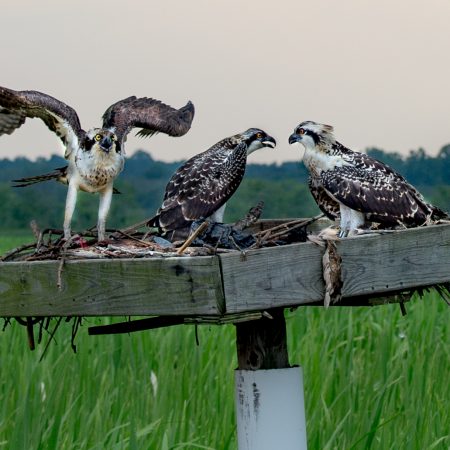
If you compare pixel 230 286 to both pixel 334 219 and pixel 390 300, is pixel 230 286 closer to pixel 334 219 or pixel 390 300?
pixel 390 300

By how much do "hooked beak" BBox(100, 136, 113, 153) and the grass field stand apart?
0.90 m

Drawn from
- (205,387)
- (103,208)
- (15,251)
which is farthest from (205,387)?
(15,251)

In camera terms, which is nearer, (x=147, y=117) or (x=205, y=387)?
(x=147, y=117)

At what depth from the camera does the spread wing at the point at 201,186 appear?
6016 mm

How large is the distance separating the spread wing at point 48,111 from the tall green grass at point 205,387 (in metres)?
1.44

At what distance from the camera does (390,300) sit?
18.2 feet

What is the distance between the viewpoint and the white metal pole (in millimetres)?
4973

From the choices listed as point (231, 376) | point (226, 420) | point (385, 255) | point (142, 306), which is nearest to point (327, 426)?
point (226, 420)

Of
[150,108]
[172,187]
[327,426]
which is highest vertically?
[150,108]

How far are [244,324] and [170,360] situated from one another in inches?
111

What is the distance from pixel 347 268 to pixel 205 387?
2614 mm

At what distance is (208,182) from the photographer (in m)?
6.27

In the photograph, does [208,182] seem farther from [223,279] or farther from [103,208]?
[223,279]

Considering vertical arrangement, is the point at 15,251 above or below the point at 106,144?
below
